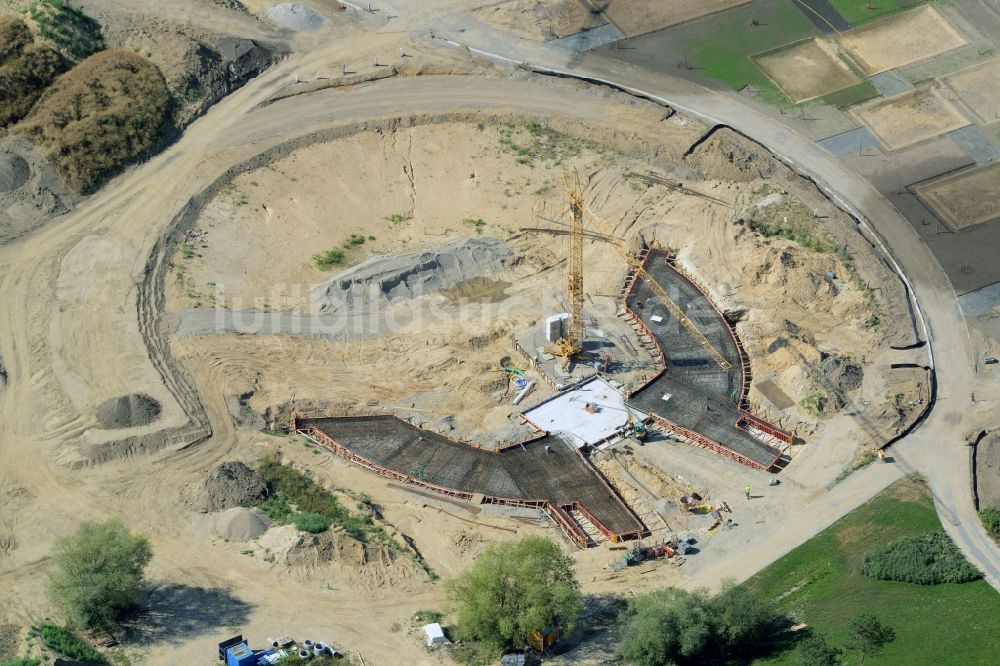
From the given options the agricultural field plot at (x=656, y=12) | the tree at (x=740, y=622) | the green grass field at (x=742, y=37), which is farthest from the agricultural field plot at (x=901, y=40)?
the tree at (x=740, y=622)

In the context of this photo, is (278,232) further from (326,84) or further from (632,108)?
(632,108)

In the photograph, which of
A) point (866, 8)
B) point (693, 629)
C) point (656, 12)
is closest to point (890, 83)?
point (866, 8)

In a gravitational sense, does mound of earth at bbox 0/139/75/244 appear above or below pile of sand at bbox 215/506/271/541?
above

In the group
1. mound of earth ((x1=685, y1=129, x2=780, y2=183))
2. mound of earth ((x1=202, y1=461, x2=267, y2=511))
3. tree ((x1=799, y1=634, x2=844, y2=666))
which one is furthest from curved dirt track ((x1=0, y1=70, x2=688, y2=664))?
tree ((x1=799, y1=634, x2=844, y2=666))

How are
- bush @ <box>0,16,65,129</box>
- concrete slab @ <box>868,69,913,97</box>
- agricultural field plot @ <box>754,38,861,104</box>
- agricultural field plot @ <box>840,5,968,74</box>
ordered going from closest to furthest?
bush @ <box>0,16,65,129</box>, concrete slab @ <box>868,69,913,97</box>, agricultural field plot @ <box>754,38,861,104</box>, agricultural field plot @ <box>840,5,968,74</box>

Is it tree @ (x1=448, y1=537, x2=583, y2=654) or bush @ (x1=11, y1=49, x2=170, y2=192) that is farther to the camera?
bush @ (x1=11, y1=49, x2=170, y2=192)

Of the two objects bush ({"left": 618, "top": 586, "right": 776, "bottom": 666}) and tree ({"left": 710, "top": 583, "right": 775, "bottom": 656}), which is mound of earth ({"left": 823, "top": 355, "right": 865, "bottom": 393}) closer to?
bush ({"left": 618, "top": 586, "right": 776, "bottom": 666})
